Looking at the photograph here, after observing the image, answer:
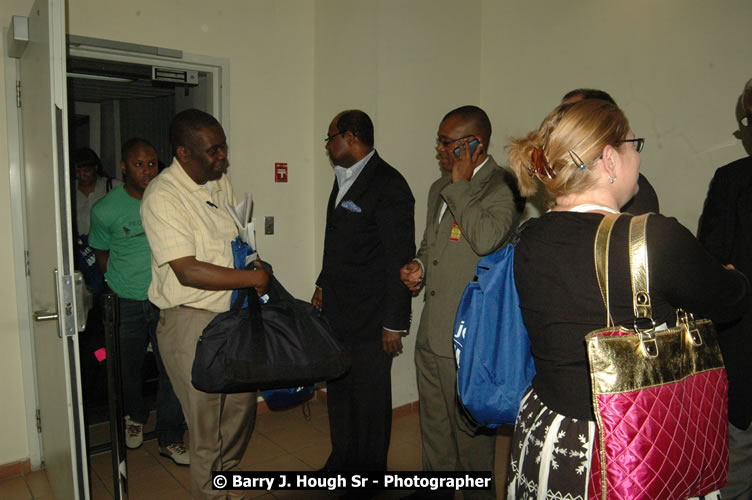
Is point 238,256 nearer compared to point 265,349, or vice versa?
point 265,349

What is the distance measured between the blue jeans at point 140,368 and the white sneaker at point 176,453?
31mm

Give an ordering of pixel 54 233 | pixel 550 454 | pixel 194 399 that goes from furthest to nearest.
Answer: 1. pixel 194 399
2. pixel 54 233
3. pixel 550 454

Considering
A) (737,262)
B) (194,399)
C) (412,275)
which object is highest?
(737,262)

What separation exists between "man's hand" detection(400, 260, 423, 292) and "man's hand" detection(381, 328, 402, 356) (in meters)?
0.24

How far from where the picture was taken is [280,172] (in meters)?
3.59

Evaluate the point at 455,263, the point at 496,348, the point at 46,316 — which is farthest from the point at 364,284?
the point at 46,316

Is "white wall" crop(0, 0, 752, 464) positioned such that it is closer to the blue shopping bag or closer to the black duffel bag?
the blue shopping bag

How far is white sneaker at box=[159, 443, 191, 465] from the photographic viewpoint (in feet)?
9.48

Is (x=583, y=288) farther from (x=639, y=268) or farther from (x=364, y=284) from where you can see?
(x=364, y=284)

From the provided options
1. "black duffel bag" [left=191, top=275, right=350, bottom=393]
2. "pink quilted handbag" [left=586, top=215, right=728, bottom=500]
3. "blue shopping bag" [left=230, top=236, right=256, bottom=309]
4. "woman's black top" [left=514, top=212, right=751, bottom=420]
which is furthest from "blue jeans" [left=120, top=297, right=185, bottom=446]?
"pink quilted handbag" [left=586, top=215, right=728, bottom=500]

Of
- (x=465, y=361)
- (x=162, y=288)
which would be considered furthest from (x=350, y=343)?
(x=465, y=361)

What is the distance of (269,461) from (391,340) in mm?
1149

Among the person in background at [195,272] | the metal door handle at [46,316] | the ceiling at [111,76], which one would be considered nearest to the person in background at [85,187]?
the ceiling at [111,76]

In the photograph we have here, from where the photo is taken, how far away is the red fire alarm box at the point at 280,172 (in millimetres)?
3572
